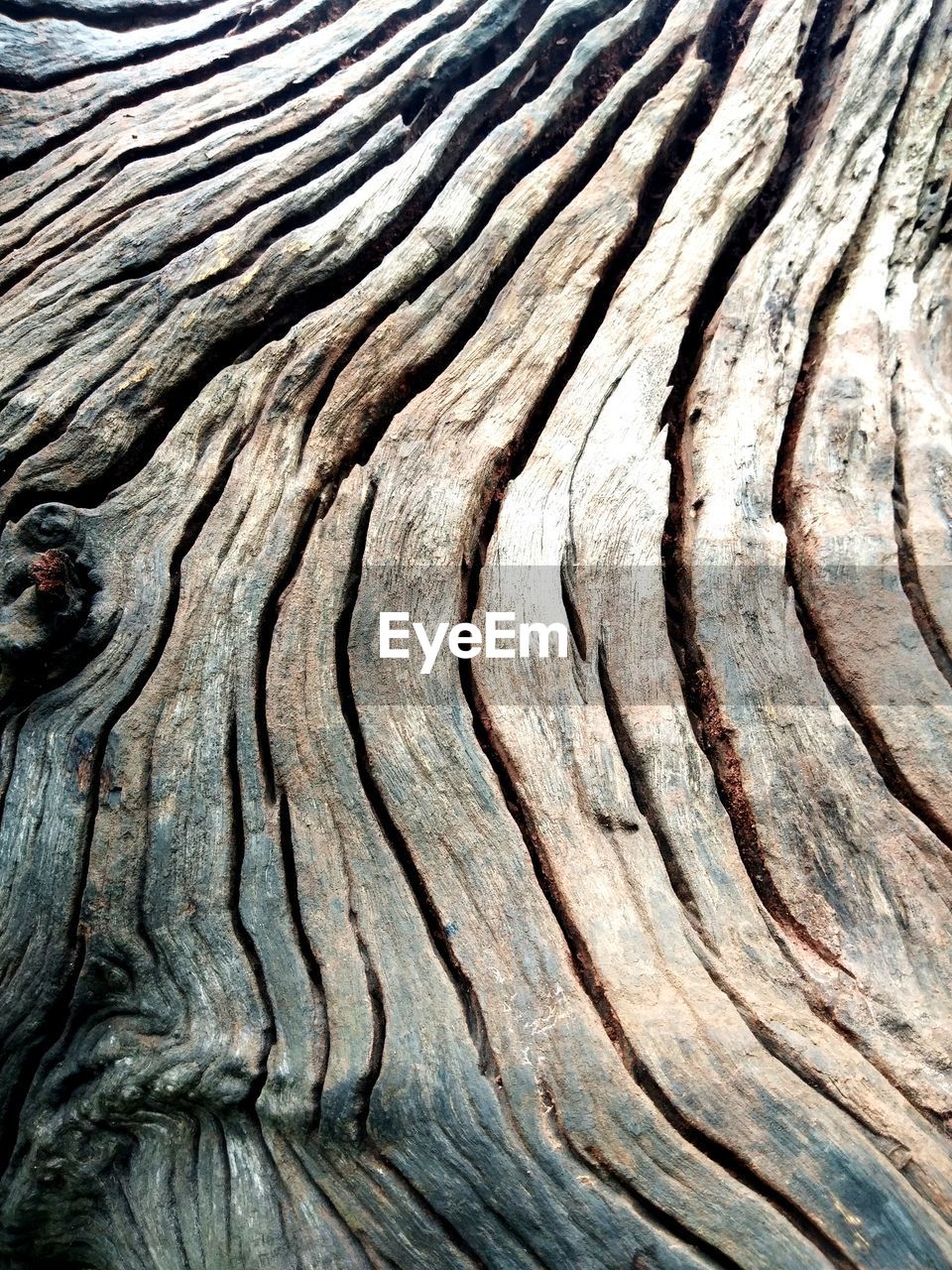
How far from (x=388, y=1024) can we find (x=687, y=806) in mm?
937

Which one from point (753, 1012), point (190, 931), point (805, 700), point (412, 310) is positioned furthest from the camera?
point (412, 310)

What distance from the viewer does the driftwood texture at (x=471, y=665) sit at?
188 cm

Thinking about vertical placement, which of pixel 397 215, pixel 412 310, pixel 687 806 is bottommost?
pixel 687 806

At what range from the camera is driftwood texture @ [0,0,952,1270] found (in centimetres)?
188

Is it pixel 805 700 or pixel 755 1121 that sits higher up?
pixel 805 700

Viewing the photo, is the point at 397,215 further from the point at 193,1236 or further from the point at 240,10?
the point at 193,1236

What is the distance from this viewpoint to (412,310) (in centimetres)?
312

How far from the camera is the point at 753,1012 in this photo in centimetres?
193

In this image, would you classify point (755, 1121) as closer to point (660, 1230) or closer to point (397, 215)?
point (660, 1230)

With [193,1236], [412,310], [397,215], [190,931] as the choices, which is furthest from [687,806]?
[397,215]

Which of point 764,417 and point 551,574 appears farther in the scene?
point 764,417

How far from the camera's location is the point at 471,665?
250 cm

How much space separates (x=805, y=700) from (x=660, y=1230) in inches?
52.9

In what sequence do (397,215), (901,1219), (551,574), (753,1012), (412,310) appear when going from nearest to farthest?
(901,1219), (753,1012), (551,574), (412,310), (397,215)
